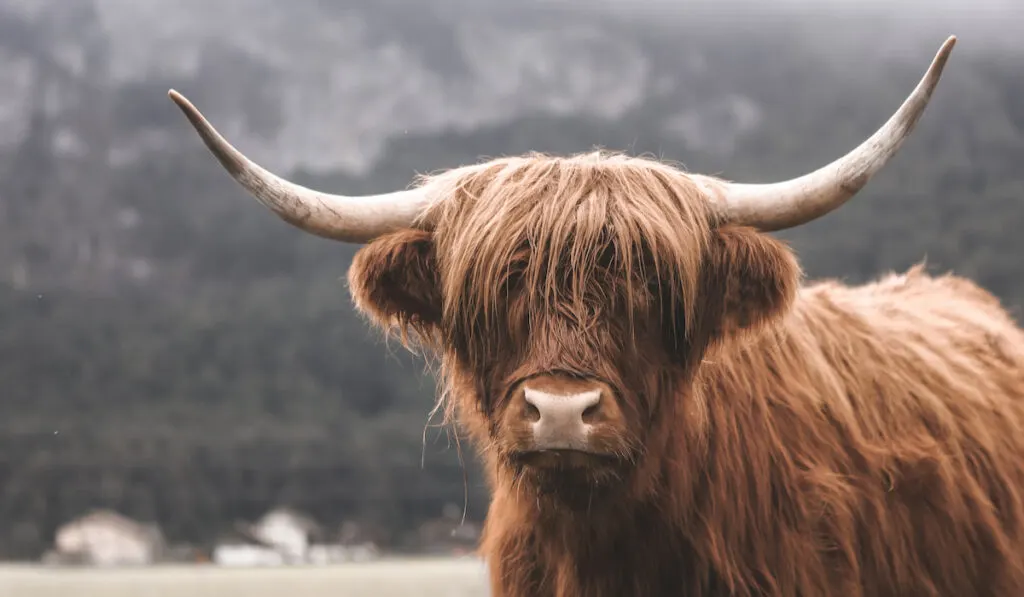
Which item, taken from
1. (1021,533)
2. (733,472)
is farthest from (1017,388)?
(733,472)

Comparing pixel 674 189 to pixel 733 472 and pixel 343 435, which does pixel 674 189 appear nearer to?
pixel 733 472

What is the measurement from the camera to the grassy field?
9.10 meters

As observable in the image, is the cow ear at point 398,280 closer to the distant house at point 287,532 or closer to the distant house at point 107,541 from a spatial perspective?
the distant house at point 107,541

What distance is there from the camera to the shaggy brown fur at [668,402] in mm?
2918

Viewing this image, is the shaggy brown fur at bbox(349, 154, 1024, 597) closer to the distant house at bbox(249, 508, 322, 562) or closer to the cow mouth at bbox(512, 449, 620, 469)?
the cow mouth at bbox(512, 449, 620, 469)

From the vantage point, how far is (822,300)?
4.13 meters

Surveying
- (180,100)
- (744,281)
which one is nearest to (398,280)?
(180,100)

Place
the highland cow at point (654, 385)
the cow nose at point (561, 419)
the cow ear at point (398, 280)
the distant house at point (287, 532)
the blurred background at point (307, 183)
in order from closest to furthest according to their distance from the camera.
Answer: the cow nose at point (561, 419) → the highland cow at point (654, 385) → the cow ear at point (398, 280) → the distant house at point (287, 532) → the blurred background at point (307, 183)

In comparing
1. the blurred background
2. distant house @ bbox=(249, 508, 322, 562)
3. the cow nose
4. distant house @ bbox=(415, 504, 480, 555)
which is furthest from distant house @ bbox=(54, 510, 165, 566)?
the cow nose

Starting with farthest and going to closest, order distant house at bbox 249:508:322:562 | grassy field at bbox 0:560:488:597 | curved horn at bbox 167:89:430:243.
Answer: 1. distant house at bbox 249:508:322:562
2. grassy field at bbox 0:560:488:597
3. curved horn at bbox 167:89:430:243

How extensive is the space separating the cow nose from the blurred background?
12.9m

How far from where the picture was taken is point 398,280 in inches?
127

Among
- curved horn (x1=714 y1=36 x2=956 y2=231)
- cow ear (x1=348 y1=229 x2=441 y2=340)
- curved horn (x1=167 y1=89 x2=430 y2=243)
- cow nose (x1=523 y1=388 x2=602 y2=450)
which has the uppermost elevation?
curved horn (x1=714 y1=36 x2=956 y2=231)

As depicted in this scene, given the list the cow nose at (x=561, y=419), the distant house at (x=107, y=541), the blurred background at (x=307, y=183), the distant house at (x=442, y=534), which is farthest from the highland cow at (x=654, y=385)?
the distant house at (x=442, y=534)
